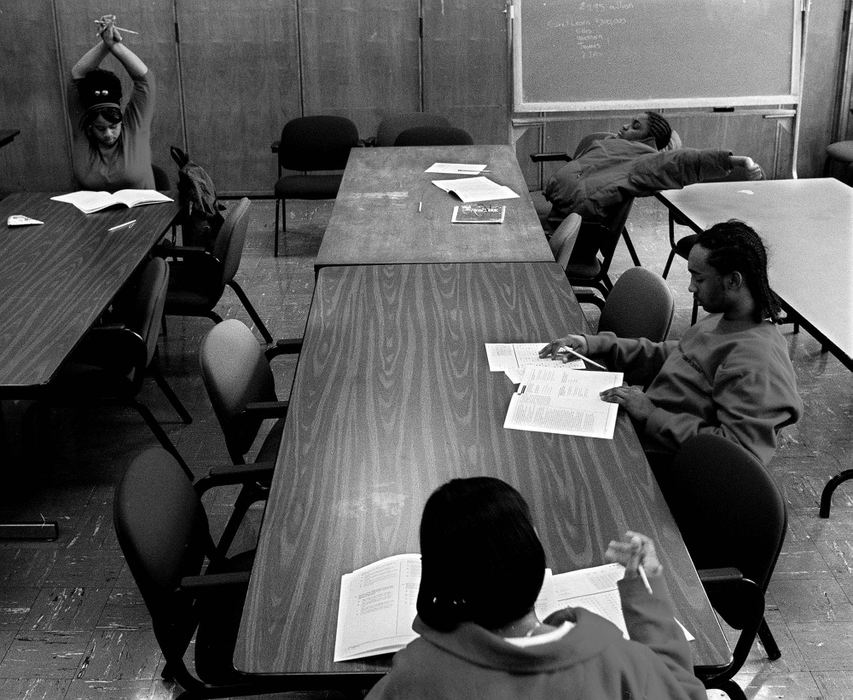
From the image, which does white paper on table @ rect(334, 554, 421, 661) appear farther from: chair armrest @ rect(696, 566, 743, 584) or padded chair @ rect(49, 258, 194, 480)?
Result: padded chair @ rect(49, 258, 194, 480)

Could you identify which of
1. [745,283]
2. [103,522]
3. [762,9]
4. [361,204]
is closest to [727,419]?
[745,283]

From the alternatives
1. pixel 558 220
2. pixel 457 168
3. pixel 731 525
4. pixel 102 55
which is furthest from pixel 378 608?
pixel 102 55

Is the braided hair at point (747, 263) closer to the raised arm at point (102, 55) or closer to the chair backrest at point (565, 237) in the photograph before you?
the chair backrest at point (565, 237)

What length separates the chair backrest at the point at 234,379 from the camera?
9.66 feet

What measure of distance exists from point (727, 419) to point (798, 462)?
1.45 meters

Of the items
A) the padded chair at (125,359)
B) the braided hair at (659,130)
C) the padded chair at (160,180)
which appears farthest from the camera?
the padded chair at (160,180)

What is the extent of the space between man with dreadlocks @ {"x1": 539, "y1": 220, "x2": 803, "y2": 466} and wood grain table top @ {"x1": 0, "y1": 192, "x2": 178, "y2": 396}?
1630mm

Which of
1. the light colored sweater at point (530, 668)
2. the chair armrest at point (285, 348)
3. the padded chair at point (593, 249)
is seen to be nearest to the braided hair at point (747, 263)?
the chair armrest at point (285, 348)

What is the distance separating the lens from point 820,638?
2932 millimetres

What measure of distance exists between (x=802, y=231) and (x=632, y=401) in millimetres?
2231

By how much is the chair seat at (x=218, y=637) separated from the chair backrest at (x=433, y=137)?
14.3 ft

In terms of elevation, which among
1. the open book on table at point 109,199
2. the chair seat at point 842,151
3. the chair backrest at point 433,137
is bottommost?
the chair seat at point 842,151

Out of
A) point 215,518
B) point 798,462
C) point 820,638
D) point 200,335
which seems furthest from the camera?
point 200,335

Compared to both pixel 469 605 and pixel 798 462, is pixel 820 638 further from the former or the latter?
pixel 469 605
